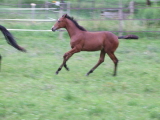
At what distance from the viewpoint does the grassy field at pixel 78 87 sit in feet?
15.6

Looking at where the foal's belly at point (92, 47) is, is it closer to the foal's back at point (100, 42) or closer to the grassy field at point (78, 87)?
the foal's back at point (100, 42)

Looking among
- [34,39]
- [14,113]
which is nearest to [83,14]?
[34,39]

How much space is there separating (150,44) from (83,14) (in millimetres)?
4520

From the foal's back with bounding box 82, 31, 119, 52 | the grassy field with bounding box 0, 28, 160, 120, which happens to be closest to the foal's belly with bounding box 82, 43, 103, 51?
the foal's back with bounding box 82, 31, 119, 52

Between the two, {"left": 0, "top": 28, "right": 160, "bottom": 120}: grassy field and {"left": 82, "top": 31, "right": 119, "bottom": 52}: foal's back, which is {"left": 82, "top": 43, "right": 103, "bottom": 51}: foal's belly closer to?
{"left": 82, "top": 31, "right": 119, "bottom": 52}: foal's back

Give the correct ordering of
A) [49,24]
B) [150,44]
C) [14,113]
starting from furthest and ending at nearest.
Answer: [49,24] → [150,44] → [14,113]

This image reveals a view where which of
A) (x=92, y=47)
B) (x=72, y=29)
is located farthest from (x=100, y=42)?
(x=72, y=29)

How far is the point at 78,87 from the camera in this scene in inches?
246

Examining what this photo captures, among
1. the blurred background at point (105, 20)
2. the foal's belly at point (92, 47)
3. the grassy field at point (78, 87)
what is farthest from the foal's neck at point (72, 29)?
the blurred background at point (105, 20)

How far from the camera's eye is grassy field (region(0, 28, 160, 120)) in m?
4.77

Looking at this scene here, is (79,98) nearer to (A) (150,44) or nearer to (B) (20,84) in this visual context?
(B) (20,84)

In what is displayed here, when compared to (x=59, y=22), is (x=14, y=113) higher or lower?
lower

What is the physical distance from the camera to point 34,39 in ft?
39.8

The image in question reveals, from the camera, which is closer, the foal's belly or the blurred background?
the foal's belly
